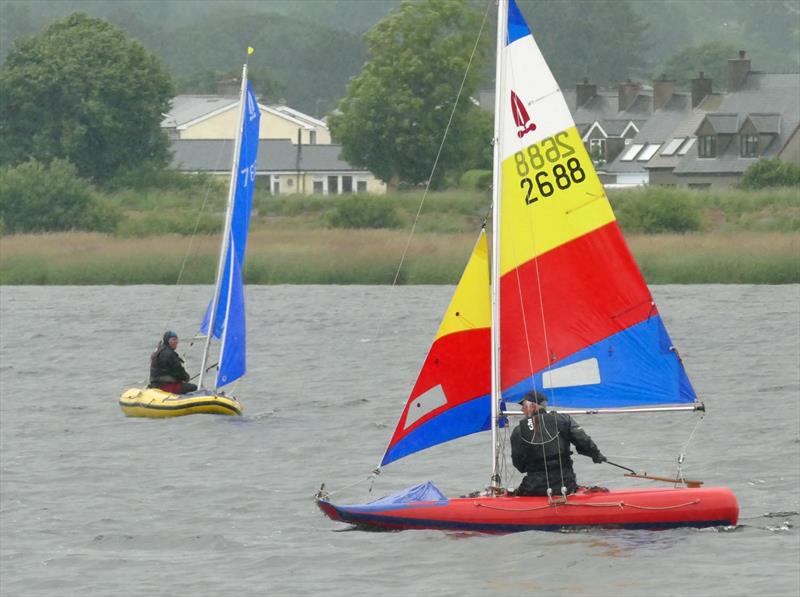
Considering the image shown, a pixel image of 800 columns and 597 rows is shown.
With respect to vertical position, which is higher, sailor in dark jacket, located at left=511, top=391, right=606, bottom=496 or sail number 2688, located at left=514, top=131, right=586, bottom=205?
sail number 2688, located at left=514, top=131, right=586, bottom=205

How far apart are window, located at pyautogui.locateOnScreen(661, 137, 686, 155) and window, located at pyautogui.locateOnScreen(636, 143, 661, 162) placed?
3000mm

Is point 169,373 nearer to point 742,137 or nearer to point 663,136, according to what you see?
point 742,137

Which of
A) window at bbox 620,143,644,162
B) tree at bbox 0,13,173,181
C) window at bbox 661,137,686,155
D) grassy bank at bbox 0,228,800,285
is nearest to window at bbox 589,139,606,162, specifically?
window at bbox 620,143,644,162

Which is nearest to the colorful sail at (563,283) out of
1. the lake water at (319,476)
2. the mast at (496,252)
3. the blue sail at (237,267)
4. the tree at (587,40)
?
the mast at (496,252)

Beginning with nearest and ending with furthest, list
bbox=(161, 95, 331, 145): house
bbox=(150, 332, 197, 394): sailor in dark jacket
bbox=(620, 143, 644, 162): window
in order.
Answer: bbox=(150, 332, 197, 394): sailor in dark jacket, bbox=(620, 143, 644, 162): window, bbox=(161, 95, 331, 145): house

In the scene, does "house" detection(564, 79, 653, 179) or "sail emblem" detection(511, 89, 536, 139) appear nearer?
→ "sail emblem" detection(511, 89, 536, 139)

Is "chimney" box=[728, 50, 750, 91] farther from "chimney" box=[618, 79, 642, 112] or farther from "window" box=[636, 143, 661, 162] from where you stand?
"chimney" box=[618, 79, 642, 112]

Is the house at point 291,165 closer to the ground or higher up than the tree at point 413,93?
closer to the ground

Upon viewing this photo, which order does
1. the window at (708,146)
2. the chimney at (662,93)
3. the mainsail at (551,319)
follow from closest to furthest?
the mainsail at (551,319)
the window at (708,146)
the chimney at (662,93)

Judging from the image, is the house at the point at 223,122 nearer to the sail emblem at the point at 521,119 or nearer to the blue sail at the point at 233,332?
the blue sail at the point at 233,332

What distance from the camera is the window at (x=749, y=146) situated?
91.4m

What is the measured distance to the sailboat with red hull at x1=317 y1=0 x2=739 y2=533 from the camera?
1941 cm

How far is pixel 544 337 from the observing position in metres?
19.9

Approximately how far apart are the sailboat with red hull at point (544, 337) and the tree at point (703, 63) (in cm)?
13570
